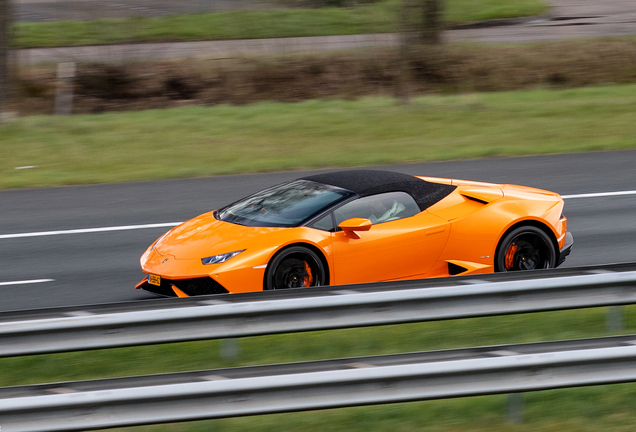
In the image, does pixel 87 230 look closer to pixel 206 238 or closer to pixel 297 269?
pixel 206 238

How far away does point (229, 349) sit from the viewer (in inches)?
219

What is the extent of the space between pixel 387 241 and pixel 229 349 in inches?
98.7

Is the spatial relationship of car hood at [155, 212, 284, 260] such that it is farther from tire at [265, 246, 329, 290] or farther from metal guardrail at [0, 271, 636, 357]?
metal guardrail at [0, 271, 636, 357]

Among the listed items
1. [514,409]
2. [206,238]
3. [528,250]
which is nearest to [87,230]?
[206,238]

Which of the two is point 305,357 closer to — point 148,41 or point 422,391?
point 422,391

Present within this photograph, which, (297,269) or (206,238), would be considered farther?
(206,238)

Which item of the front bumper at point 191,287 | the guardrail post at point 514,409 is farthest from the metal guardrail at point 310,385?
the front bumper at point 191,287

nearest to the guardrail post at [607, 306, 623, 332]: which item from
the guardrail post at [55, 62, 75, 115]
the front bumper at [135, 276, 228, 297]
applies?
the front bumper at [135, 276, 228, 297]

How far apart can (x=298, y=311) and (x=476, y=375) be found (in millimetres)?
1105

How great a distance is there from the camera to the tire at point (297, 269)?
736 centimetres

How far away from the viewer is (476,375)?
4172 millimetres

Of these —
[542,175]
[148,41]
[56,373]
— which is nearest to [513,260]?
[56,373]

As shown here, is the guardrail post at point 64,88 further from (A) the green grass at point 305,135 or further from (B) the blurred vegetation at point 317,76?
(A) the green grass at point 305,135

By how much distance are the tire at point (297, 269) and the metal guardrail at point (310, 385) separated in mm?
3055
